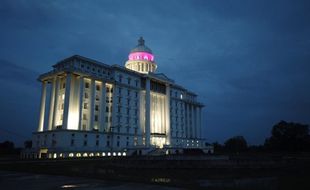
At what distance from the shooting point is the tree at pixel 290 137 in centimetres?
8412

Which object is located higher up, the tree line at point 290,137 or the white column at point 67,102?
the white column at point 67,102

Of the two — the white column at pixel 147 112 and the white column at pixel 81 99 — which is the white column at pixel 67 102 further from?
the white column at pixel 147 112

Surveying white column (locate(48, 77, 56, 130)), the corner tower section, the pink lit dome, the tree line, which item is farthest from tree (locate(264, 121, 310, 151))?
white column (locate(48, 77, 56, 130))

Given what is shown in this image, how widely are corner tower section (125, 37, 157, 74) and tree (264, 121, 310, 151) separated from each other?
2399 inches

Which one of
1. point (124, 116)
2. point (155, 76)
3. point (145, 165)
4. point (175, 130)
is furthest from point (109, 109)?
point (145, 165)

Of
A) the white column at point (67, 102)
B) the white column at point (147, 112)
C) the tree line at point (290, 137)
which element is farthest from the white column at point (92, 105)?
the tree line at point (290, 137)

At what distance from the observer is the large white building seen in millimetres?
73812

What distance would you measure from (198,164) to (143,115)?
62.8 meters

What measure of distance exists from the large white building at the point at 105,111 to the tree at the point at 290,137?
38586 mm

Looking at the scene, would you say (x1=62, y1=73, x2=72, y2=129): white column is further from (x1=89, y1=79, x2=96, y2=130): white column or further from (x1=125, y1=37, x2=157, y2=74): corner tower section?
(x1=125, y1=37, x2=157, y2=74): corner tower section

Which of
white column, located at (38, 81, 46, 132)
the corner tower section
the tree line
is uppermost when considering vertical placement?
the corner tower section

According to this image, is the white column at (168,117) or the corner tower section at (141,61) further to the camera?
the corner tower section at (141,61)

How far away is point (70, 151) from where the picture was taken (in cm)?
6788

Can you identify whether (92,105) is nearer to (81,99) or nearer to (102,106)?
(102,106)
